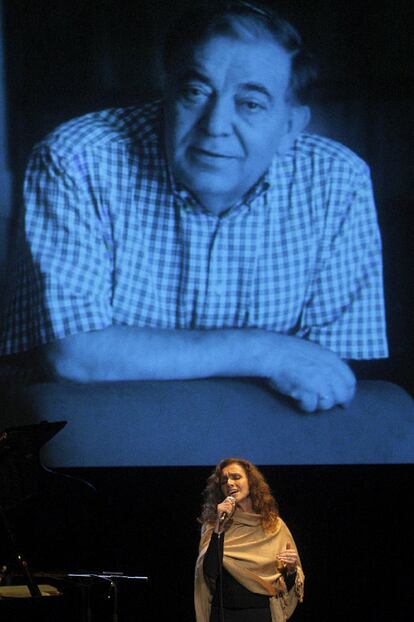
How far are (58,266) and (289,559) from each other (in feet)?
7.37

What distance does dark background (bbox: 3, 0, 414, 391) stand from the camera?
18.6ft

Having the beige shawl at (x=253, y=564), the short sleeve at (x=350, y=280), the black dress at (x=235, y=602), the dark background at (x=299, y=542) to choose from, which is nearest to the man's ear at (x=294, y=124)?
the short sleeve at (x=350, y=280)

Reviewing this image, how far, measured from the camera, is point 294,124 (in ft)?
18.7

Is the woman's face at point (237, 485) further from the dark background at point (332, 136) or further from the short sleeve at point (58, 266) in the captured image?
the short sleeve at point (58, 266)

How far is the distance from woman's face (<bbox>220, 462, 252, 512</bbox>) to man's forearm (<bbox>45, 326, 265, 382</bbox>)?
4.80ft

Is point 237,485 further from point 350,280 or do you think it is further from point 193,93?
point 193,93

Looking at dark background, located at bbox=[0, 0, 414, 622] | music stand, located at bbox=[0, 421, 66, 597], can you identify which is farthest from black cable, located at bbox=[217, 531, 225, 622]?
dark background, located at bbox=[0, 0, 414, 622]

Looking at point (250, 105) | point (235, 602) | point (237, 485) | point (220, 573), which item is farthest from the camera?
point (250, 105)

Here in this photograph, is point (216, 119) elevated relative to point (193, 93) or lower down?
lower down

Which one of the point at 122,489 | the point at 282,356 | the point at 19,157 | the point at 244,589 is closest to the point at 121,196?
the point at 19,157

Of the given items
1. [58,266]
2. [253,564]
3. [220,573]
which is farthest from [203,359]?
[220,573]

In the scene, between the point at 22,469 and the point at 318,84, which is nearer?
the point at 22,469

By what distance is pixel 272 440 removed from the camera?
5531 mm

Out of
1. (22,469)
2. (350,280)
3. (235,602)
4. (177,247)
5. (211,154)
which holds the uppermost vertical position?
(211,154)
